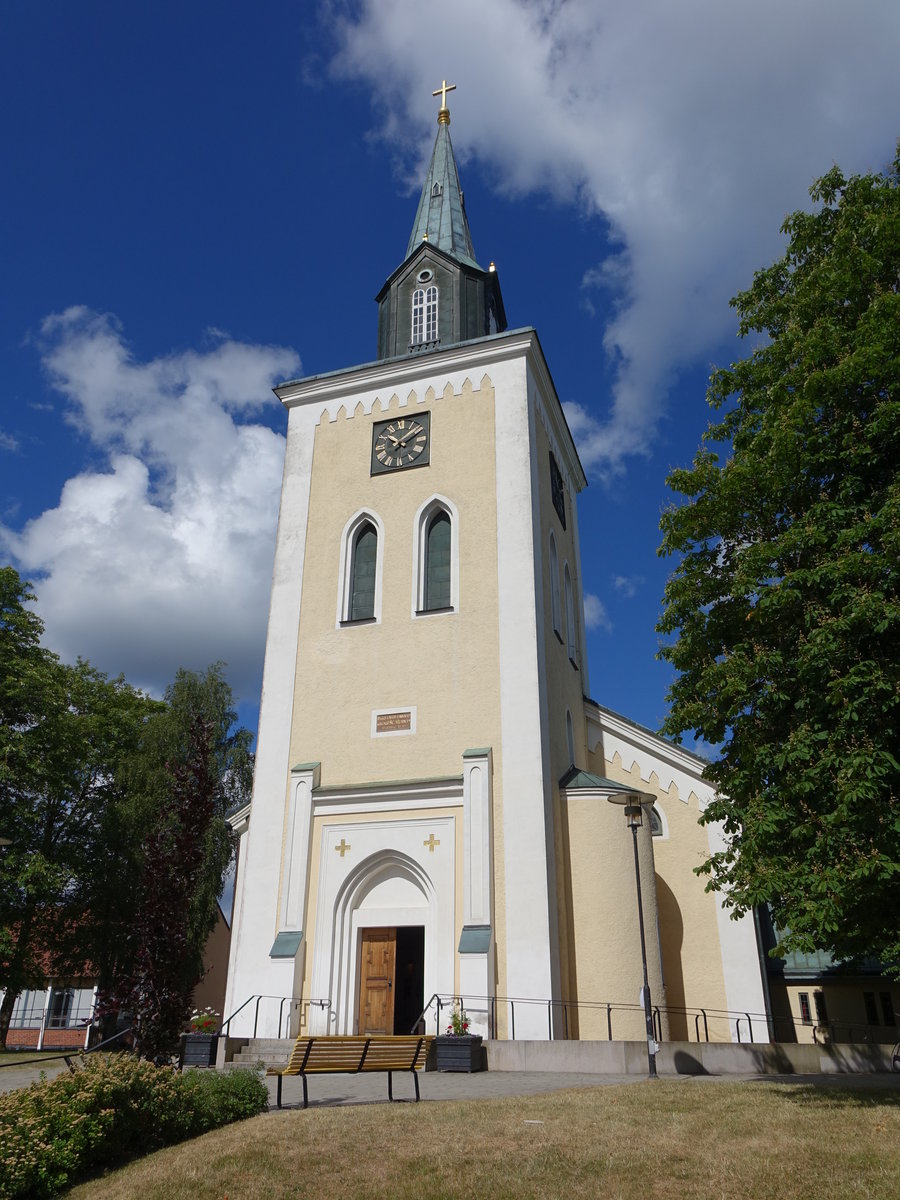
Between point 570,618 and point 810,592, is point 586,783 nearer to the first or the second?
point 570,618

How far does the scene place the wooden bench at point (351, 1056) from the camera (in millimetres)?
10555

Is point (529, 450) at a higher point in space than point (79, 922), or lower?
higher

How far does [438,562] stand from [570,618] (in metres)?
4.79

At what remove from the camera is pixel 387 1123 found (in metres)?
9.09

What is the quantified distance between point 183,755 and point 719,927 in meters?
18.5

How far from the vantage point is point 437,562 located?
2139cm

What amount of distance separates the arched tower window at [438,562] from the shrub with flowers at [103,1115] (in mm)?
11896

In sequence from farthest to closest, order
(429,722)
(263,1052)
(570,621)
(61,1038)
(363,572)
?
(61,1038), (570,621), (363,572), (429,722), (263,1052)

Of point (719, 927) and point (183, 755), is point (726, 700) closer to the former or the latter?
point (719, 927)

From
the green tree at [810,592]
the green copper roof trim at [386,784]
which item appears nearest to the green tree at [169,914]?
the green copper roof trim at [386,784]

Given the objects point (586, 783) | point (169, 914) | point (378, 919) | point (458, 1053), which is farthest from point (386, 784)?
point (169, 914)

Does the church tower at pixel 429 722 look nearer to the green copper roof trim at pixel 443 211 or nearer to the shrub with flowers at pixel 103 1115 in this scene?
the green copper roof trim at pixel 443 211

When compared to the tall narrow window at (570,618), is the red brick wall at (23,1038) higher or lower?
lower

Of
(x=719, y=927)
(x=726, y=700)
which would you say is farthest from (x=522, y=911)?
(x=726, y=700)
